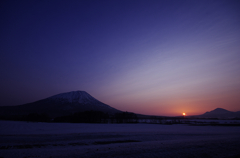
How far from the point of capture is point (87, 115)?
113 metres

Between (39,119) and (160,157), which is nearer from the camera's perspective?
(160,157)

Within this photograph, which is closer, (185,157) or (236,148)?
(185,157)

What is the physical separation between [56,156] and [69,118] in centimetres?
11468

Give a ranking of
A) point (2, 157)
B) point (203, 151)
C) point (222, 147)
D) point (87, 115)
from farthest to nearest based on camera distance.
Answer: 1. point (87, 115)
2. point (222, 147)
3. point (203, 151)
4. point (2, 157)

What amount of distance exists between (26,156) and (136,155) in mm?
10349

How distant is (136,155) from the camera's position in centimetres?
1193

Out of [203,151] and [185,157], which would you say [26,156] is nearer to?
[185,157]

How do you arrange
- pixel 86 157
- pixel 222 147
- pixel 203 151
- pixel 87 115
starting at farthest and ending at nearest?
pixel 87 115 → pixel 222 147 → pixel 203 151 → pixel 86 157

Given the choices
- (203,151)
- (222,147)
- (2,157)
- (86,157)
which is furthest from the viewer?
(222,147)

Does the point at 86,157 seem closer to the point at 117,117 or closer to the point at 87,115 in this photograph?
the point at 87,115

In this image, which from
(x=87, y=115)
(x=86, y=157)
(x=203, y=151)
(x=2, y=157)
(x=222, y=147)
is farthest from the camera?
(x=87, y=115)

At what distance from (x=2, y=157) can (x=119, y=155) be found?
426 inches

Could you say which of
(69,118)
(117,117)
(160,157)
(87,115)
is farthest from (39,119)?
(160,157)

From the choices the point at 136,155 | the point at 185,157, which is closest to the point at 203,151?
the point at 185,157
